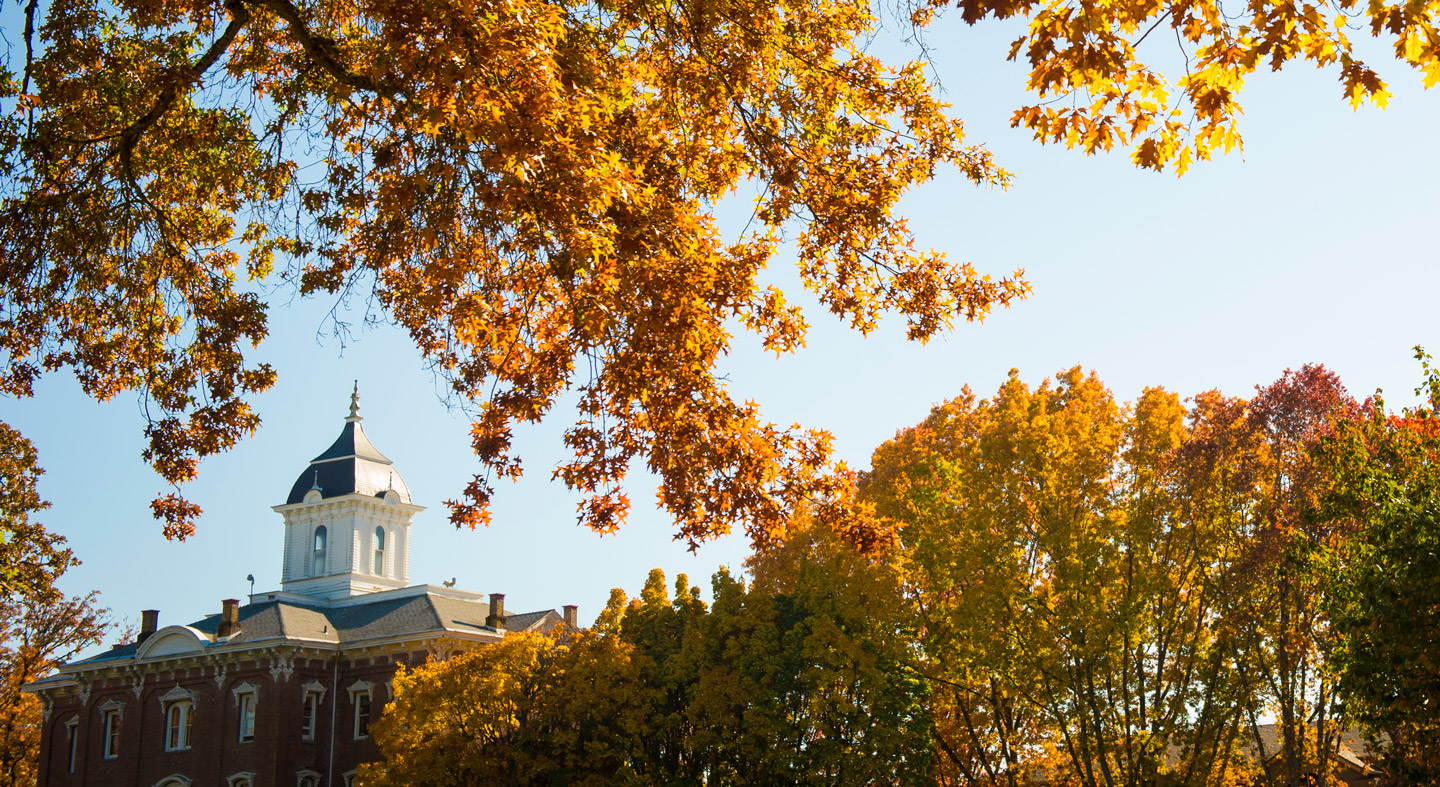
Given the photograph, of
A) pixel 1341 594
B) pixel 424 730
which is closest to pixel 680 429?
pixel 1341 594

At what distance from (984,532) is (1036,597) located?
170 centimetres

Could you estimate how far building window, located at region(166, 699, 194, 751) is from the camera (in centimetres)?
4134

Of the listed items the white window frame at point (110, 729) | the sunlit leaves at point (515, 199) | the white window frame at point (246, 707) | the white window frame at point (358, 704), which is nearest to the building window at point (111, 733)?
the white window frame at point (110, 729)

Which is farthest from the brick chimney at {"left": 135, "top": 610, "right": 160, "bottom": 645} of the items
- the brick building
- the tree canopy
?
the tree canopy

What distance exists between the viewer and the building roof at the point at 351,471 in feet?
173

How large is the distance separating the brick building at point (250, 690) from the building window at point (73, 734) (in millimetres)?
45

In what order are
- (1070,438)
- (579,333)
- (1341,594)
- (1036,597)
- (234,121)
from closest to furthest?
(579,333) < (234,121) < (1341,594) < (1036,597) < (1070,438)

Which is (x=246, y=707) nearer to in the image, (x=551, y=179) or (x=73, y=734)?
(x=73, y=734)

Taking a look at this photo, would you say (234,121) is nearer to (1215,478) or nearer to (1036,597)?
(1036,597)

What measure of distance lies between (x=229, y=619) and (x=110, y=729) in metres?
6.20

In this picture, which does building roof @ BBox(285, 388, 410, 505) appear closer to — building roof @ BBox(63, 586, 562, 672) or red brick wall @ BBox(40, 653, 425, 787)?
building roof @ BBox(63, 586, 562, 672)

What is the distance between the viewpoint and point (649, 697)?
2834 centimetres

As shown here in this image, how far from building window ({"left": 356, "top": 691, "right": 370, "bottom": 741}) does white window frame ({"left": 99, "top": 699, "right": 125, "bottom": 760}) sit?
363 inches

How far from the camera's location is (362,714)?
41344 millimetres
